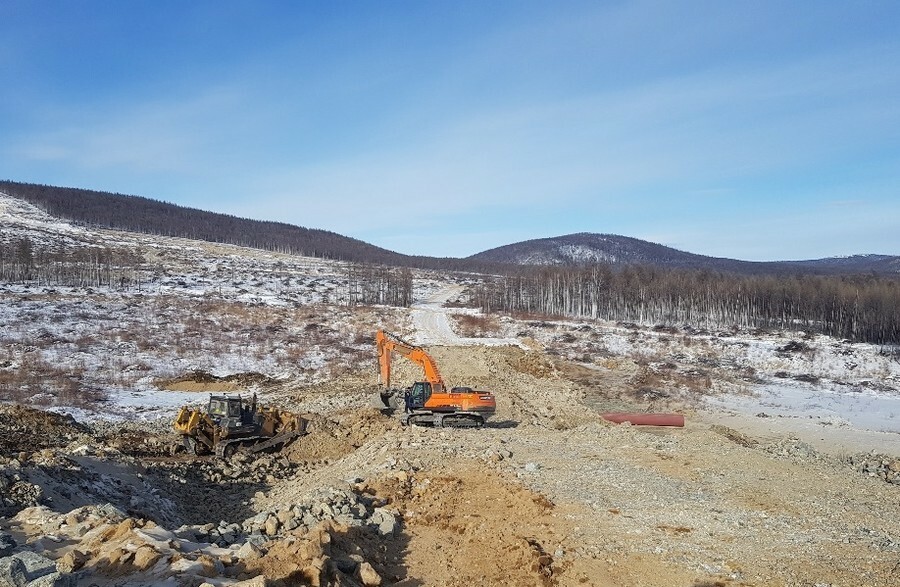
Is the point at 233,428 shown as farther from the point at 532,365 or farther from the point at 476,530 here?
the point at 532,365

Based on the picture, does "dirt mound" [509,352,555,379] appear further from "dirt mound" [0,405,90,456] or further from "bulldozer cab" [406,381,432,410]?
"dirt mound" [0,405,90,456]

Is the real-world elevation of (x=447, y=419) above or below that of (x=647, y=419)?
above

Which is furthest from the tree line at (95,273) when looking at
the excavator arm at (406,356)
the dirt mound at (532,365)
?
the excavator arm at (406,356)

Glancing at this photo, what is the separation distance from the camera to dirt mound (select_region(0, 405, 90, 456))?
17.1 metres

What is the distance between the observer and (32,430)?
19.0 metres

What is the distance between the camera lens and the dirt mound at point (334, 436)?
1895cm

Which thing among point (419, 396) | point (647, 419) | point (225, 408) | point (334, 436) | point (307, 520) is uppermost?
point (419, 396)

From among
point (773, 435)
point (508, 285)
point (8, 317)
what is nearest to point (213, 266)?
point (508, 285)

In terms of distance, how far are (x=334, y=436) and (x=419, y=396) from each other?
3.17 metres

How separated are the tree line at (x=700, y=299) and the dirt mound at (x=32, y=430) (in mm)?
64586

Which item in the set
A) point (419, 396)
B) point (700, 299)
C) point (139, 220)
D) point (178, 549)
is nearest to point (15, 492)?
point (178, 549)

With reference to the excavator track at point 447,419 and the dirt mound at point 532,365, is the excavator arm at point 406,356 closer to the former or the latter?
the excavator track at point 447,419

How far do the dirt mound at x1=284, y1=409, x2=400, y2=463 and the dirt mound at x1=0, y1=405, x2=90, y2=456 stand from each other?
6994mm

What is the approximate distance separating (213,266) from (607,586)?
113 m
